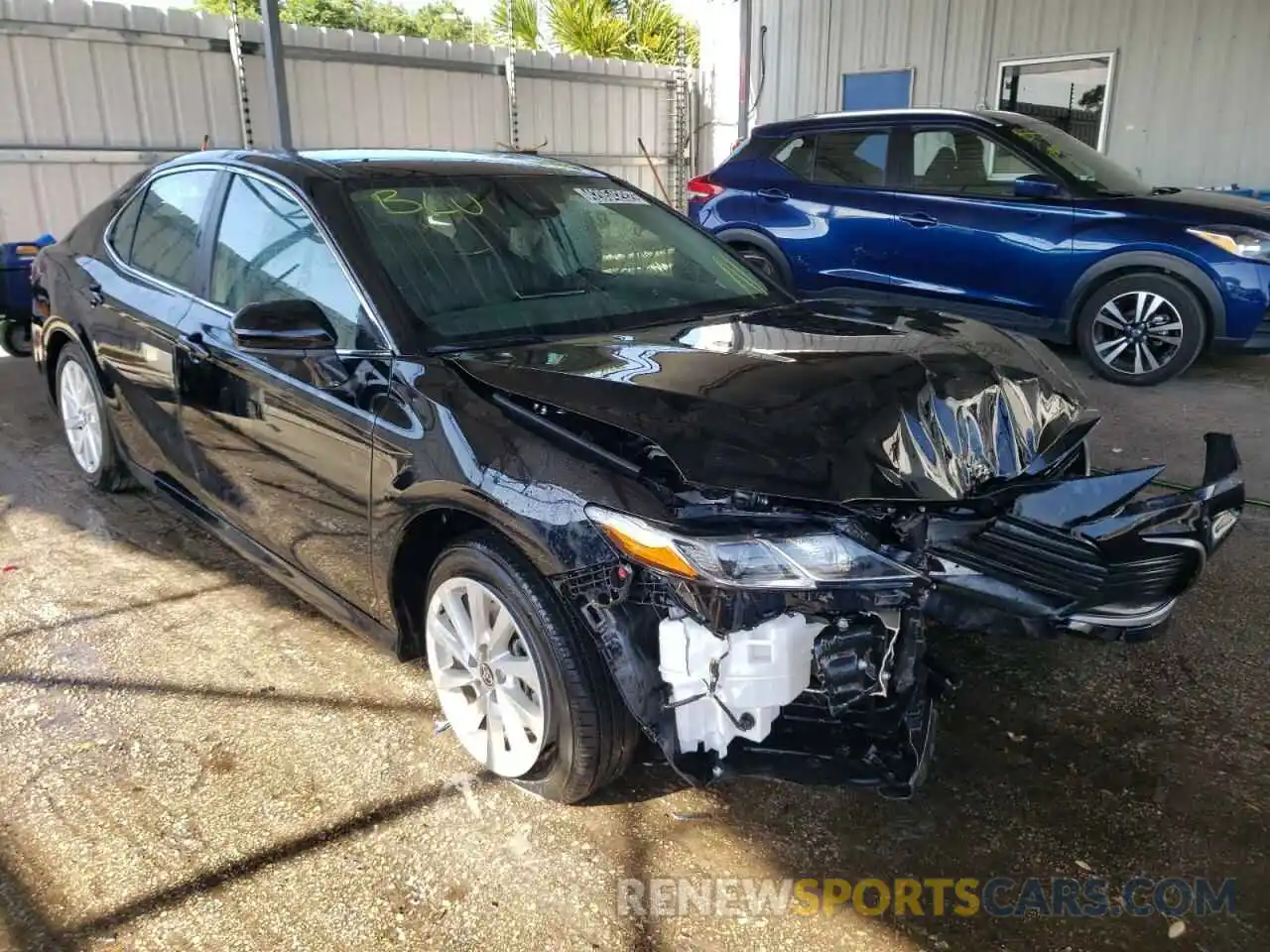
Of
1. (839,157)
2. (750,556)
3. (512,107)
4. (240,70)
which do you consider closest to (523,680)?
(750,556)

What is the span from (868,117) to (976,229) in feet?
4.27

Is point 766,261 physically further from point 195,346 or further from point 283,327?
point 283,327

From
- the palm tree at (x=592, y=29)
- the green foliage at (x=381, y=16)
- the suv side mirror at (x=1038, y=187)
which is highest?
the green foliage at (x=381, y=16)

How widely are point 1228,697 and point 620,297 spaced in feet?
7.23

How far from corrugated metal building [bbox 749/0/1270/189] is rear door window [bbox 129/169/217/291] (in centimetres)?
912

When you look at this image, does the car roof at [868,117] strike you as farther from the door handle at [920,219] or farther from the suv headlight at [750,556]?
the suv headlight at [750,556]

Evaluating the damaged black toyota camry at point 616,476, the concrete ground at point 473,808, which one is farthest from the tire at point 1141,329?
the damaged black toyota camry at point 616,476

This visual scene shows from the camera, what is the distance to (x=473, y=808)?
2461 millimetres

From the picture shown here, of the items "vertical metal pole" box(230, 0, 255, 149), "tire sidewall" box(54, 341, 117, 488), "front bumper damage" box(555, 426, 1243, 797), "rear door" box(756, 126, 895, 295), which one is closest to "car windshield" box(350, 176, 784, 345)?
"front bumper damage" box(555, 426, 1243, 797)

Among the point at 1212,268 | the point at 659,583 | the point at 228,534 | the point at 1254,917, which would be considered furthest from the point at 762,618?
the point at 1212,268

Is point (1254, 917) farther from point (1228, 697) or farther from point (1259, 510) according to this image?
point (1259, 510)

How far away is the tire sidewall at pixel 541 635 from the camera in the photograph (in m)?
2.22

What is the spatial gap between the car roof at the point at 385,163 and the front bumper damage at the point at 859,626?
1.67 m

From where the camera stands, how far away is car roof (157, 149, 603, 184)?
10.1 ft
